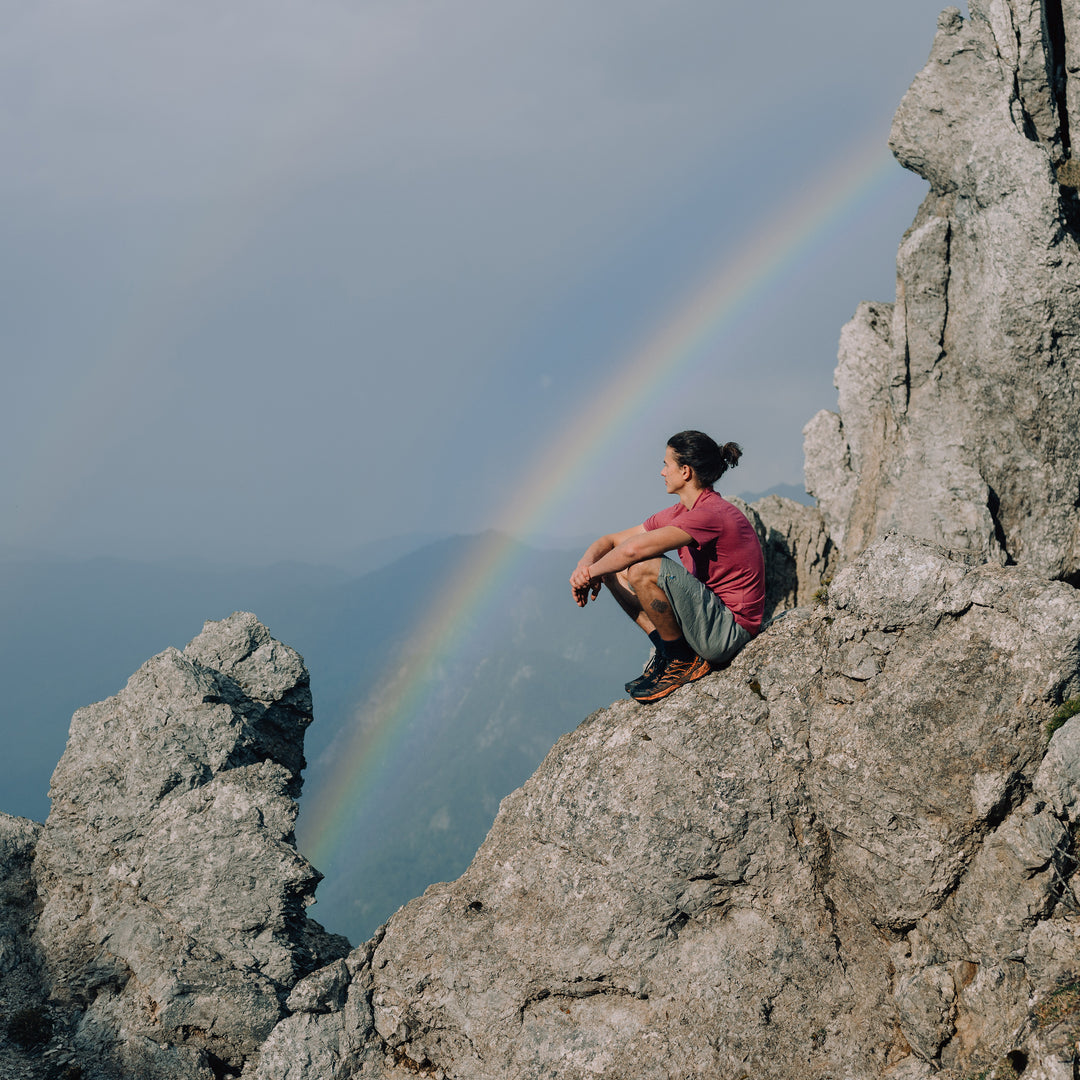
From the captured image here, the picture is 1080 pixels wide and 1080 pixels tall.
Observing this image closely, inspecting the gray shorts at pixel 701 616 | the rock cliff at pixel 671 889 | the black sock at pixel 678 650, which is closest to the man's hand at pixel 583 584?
the gray shorts at pixel 701 616

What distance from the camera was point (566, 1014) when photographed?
10195mm

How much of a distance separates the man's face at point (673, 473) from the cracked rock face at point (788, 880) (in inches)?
92.0

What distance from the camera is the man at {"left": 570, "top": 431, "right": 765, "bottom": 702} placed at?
9.91 m

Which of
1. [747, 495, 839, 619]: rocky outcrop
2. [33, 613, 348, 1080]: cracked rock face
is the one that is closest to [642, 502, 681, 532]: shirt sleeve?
[33, 613, 348, 1080]: cracked rock face

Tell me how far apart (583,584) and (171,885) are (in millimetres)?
8797

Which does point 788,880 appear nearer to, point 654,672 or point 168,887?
point 654,672

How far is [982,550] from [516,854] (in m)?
19.0

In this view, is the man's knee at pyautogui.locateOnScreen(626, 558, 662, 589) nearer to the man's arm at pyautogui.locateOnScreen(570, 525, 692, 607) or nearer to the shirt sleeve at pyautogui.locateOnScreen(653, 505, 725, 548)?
the man's arm at pyautogui.locateOnScreen(570, 525, 692, 607)

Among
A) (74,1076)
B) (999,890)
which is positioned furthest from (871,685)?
(74,1076)

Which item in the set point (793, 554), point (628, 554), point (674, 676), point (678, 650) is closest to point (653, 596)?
point (628, 554)

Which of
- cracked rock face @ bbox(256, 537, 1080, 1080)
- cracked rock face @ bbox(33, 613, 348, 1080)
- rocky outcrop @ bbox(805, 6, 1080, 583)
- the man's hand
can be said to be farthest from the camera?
rocky outcrop @ bbox(805, 6, 1080, 583)

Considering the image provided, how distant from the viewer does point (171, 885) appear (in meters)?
13.1

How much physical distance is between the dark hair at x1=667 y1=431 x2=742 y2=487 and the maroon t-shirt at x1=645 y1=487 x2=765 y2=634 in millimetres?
227

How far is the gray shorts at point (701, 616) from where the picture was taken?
9.89m
